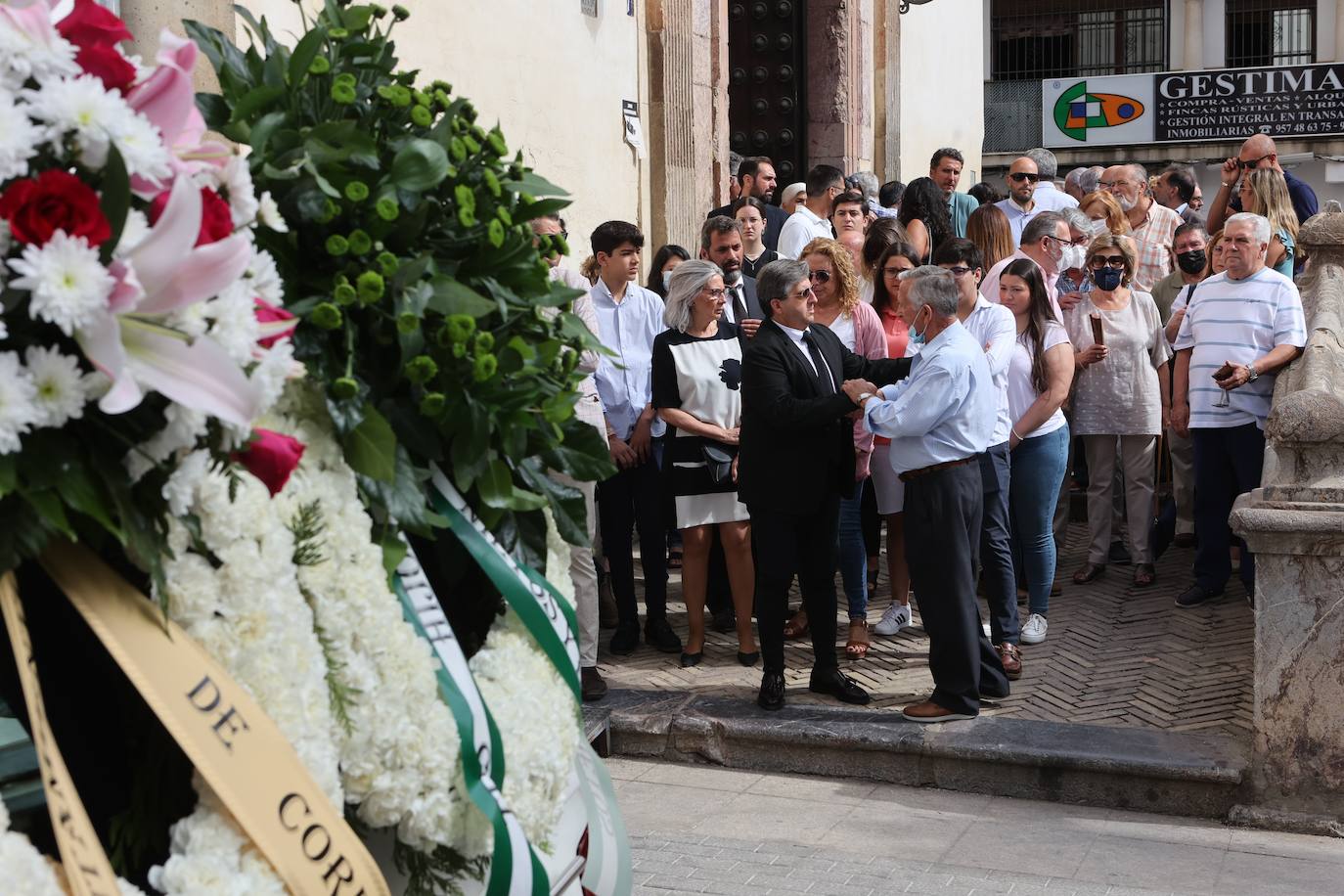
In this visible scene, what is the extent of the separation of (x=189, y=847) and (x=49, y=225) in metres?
0.73

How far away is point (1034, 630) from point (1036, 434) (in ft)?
3.13

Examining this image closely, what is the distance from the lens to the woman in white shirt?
26.1 feet

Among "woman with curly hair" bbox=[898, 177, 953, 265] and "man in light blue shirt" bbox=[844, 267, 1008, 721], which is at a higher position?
"woman with curly hair" bbox=[898, 177, 953, 265]

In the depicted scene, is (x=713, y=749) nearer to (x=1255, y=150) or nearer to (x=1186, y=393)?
(x=1186, y=393)

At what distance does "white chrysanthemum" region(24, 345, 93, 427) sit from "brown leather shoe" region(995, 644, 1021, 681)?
236 inches

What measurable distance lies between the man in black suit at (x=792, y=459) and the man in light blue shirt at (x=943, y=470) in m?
0.26

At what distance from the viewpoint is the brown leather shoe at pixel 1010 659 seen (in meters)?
7.33

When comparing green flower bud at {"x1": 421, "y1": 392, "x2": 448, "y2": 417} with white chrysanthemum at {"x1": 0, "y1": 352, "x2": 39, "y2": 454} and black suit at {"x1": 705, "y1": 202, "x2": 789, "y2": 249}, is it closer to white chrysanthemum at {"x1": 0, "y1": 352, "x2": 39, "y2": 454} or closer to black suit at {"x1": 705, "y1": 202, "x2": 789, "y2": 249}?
Result: white chrysanthemum at {"x1": 0, "y1": 352, "x2": 39, "y2": 454}

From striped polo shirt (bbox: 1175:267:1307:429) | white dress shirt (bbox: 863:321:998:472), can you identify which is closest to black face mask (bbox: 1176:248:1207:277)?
striped polo shirt (bbox: 1175:267:1307:429)

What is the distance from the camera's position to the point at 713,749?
668cm

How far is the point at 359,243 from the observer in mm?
2354

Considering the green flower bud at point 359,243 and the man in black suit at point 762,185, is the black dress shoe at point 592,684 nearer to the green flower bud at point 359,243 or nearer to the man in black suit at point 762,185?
the man in black suit at point 762,185

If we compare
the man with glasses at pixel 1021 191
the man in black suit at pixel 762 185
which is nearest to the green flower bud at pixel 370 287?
the man in black suit at pixel 762 185

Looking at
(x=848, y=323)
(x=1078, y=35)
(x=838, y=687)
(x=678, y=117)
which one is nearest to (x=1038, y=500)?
(x=848, y=323)
